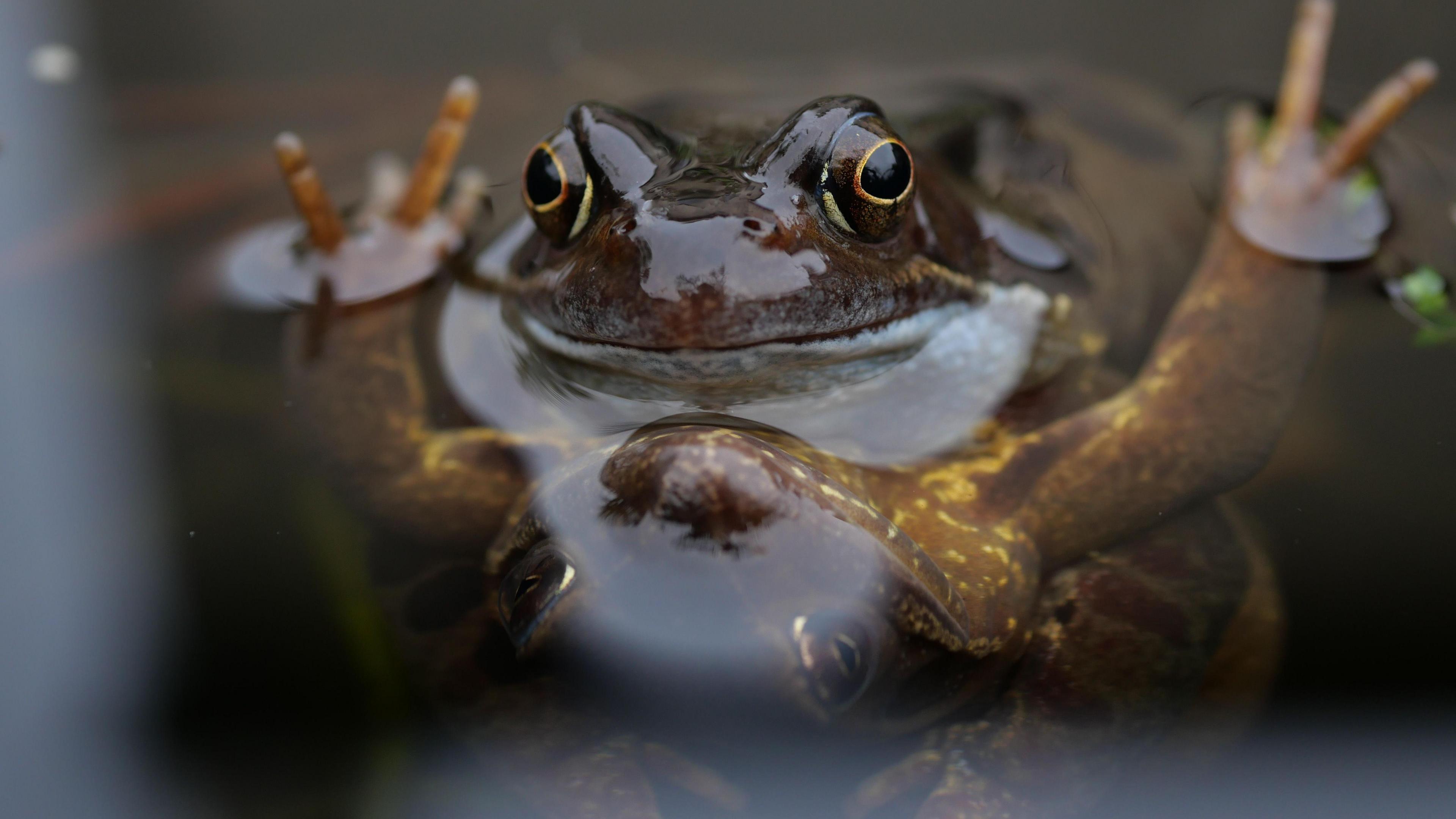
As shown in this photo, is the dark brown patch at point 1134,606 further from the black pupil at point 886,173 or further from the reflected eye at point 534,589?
the reflected eye at point 534,589

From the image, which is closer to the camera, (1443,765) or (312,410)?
(1443,765)

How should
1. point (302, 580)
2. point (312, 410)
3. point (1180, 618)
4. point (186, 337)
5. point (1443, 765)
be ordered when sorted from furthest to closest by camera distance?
point (186, 337)
point (312, 410)
point (302, 580)
point (1180, 618)
point (1443, 765)

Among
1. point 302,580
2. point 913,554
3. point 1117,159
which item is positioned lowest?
point 302,580

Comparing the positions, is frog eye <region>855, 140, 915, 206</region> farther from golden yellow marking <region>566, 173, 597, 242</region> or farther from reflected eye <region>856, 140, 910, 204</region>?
golden yellow marking <region>566, 173, 597, 242</region>

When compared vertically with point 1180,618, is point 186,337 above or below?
below

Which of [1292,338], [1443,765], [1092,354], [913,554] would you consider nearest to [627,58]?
[1092,354]

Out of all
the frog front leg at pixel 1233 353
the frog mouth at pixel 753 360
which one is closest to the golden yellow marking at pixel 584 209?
the frog mouth at pixel 753 360

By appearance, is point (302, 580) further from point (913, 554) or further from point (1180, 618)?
point (1180, 618)

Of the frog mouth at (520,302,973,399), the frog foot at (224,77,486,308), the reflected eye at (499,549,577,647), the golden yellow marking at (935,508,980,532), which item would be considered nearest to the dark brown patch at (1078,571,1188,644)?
the golden yellow marking at (935,508,980,532)
